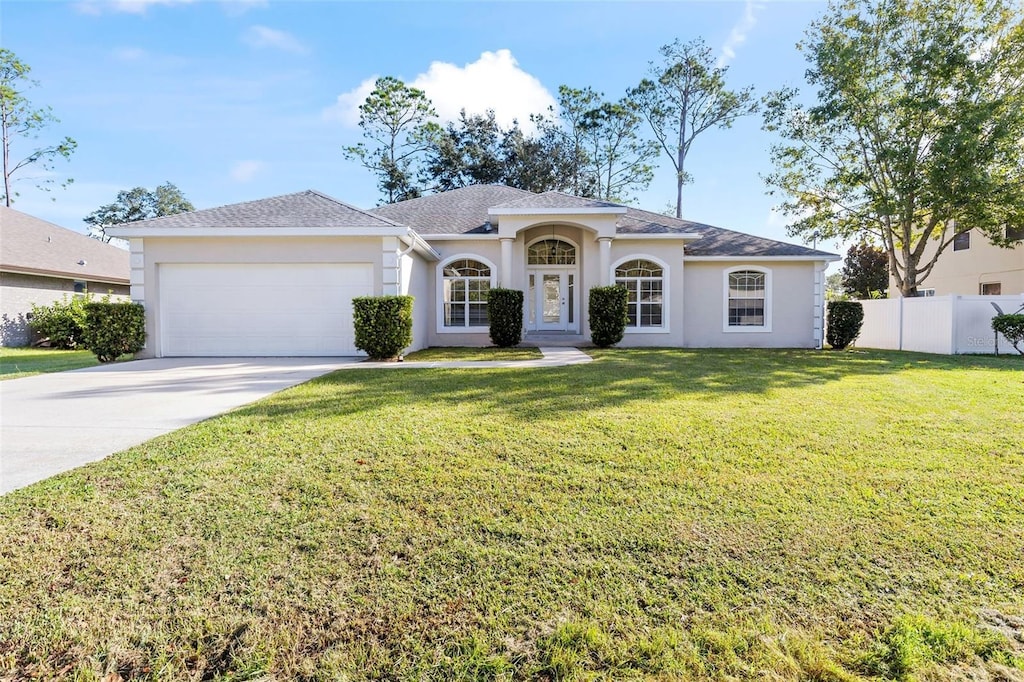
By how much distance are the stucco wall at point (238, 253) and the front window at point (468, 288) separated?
369 centimetres

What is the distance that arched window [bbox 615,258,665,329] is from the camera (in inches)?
563

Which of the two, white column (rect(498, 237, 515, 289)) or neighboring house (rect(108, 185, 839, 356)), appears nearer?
neighboring house (rect(108, 185, 839, 356))

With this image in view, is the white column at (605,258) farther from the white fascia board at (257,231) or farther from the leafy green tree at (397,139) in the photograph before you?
the leafy green tree at (397,139)

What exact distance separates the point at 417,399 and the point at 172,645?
3938 mm

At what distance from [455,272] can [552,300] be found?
336 centimetres

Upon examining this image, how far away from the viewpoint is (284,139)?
2033cm

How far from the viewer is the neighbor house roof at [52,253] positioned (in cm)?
1591

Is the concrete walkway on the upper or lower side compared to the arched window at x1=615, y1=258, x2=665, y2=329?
lower

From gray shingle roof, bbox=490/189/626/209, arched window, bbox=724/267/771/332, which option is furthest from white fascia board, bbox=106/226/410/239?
arched window, bbox=724/267/771/332

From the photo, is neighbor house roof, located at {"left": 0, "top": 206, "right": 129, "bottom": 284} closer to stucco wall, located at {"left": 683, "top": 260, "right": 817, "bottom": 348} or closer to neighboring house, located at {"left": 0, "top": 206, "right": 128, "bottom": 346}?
neighboring house, located at {"left": 0, "top": 206, "right": 128, "bottom": 346}

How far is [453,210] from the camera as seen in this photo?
52.6 ft

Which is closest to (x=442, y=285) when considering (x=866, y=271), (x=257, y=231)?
(x=257, y=231)

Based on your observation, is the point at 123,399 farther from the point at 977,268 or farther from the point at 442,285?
the point at 977,268

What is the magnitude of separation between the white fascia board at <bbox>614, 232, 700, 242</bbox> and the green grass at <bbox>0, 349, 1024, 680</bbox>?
9753 mm
